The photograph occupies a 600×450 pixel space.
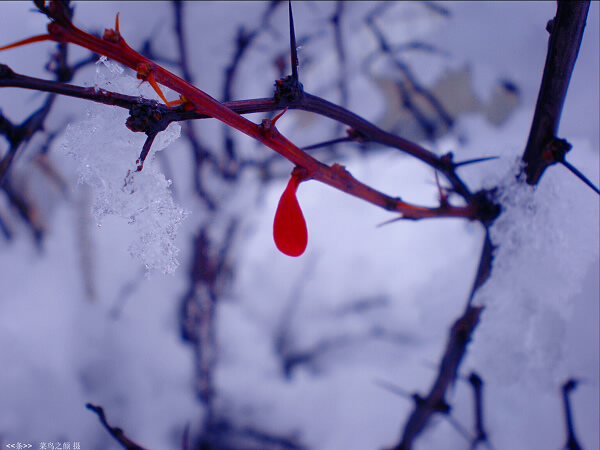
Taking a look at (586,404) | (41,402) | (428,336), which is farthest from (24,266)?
(586,404)

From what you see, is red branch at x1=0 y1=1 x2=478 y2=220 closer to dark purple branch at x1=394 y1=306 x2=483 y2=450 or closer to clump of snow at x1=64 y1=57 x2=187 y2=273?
clump of snow at x1=64 y1=57 x2=187 y2=273

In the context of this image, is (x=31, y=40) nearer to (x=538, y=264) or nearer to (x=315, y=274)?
(x=538, y=264)

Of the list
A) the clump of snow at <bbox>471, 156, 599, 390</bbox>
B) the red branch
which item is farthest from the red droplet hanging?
the clump of snow at <bbox>471, 156, 599, 390</bbox>

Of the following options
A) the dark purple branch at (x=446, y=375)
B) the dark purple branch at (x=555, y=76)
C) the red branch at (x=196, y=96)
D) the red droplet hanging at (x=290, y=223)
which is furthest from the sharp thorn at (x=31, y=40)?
the dark purple branch at (x=446, y=375)

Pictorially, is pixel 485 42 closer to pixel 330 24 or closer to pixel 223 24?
pixel 330 24

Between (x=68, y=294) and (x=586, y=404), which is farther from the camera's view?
(x=68, y=294)

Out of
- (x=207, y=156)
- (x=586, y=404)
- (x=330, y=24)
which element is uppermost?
(x=330, y=24)
